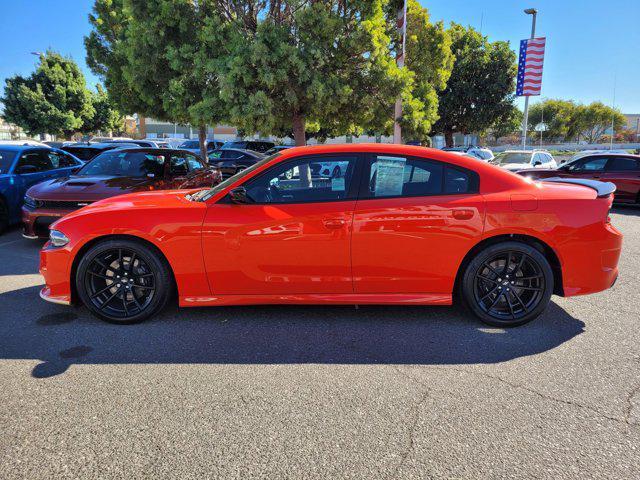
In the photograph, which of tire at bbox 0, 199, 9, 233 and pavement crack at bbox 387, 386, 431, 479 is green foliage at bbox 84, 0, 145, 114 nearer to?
tire at bbox 0, 199, 9, 233

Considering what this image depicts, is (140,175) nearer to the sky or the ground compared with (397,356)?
nearer to the sky

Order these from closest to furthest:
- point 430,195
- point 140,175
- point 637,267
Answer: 1. point 430,195
2. point 637,267
3. point 140,175

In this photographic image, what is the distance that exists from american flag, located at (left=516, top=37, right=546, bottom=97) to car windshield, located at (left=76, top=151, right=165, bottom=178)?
18350 millimetres

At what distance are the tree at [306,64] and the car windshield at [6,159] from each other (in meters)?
4.38

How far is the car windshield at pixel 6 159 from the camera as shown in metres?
8.30

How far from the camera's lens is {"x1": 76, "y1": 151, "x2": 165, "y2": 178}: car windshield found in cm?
780

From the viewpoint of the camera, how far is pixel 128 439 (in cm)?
243

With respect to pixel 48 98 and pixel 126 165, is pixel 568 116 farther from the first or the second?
pixel 126 165

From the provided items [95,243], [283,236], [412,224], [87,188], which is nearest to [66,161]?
[87,188]

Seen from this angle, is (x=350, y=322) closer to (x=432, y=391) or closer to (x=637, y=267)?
(x=432, y=391)

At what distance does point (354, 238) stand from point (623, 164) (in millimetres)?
11999

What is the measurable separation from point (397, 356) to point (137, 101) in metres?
13.0

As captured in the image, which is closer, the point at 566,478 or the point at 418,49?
the point at 566,478

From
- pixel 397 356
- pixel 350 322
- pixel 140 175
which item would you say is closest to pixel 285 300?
pixel 350 322
